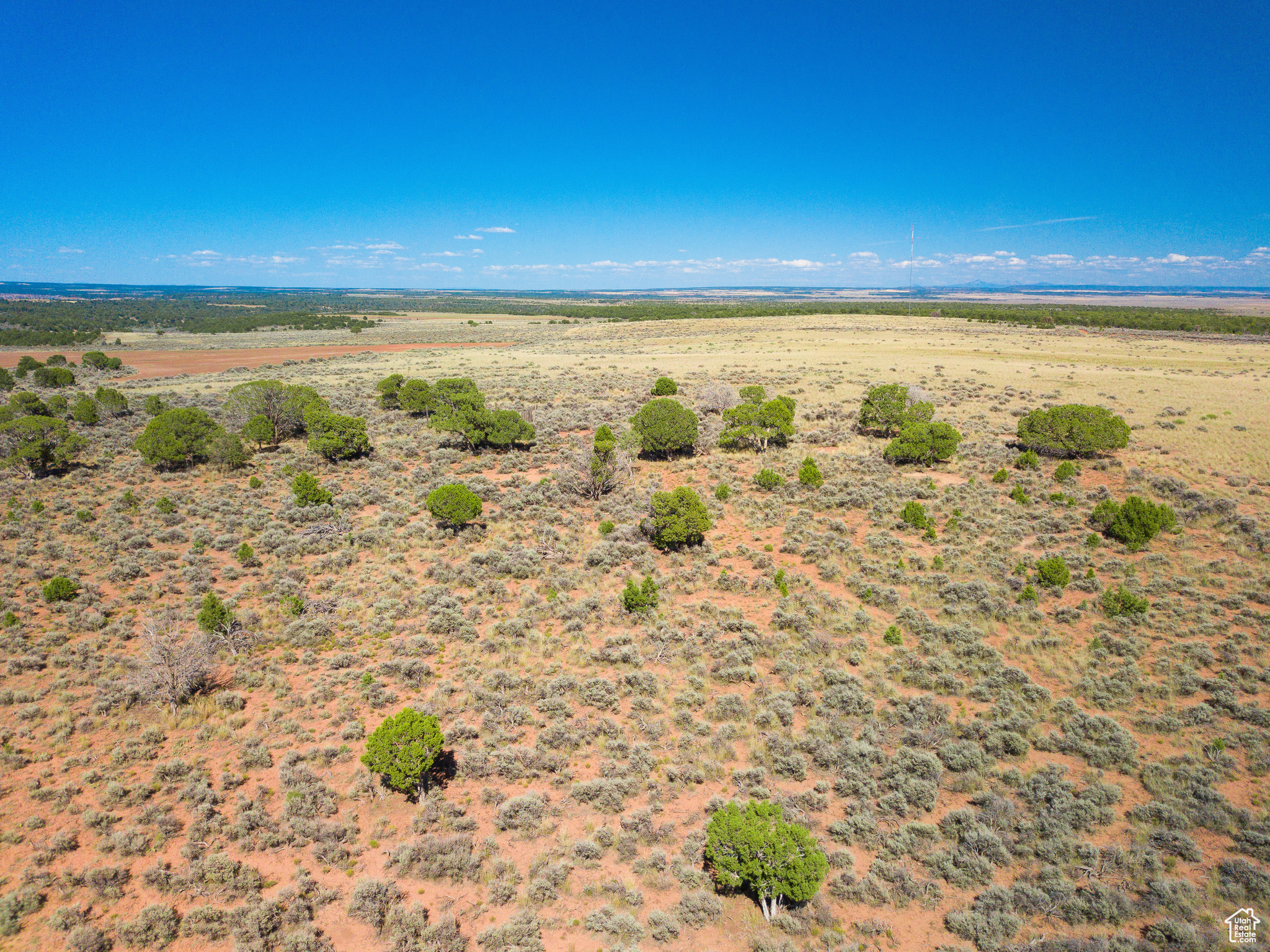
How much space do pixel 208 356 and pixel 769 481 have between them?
8280 cm

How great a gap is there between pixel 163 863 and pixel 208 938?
1891 millimetres

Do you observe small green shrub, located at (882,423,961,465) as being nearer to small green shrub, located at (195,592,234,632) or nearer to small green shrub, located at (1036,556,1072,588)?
small green shrub, located at (1036,556,1072,588)

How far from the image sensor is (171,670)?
1291 cm

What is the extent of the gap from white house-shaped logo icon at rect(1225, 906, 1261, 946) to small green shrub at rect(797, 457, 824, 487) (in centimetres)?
1820

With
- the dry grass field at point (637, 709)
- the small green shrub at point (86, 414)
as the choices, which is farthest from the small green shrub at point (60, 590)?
the small green shrub at point (86, 414)

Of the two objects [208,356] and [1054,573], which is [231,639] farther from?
[208,356]

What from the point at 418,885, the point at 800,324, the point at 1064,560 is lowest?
the point at 418,885

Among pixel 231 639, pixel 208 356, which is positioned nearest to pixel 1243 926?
pixel 231 639

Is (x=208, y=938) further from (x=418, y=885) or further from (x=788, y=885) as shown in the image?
(x=788, y=885)

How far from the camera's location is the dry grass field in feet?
29.7

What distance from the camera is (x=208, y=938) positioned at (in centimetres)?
853

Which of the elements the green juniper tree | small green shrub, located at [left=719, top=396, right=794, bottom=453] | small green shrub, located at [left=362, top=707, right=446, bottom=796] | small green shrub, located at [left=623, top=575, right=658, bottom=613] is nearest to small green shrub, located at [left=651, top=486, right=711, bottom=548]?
small green shrub, located at [left=623, top=575, right=658, bottom=613]

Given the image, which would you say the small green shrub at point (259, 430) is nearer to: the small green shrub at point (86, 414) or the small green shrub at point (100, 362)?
the small green shrub at point (86, 414)

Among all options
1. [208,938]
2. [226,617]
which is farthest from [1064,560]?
[226,617]
